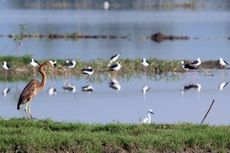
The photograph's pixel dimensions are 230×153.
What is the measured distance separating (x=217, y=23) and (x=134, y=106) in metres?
53.1

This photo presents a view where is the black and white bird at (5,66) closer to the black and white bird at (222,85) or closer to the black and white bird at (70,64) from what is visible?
the black and white bird at (70,64)

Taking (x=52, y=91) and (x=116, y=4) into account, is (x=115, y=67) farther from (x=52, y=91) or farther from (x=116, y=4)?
(x=116, y=4)

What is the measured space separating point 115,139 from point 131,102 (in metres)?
10.7

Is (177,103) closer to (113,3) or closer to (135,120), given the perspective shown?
(135,120)

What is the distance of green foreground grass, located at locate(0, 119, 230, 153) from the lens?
1095cm

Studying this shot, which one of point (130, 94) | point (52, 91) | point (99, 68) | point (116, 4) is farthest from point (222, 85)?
point (116, 4)

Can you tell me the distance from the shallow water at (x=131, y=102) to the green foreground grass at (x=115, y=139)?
470cm

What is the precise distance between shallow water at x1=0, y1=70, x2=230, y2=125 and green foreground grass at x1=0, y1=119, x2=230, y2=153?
4.70m

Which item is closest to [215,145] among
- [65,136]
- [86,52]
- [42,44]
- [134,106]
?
[65,136]

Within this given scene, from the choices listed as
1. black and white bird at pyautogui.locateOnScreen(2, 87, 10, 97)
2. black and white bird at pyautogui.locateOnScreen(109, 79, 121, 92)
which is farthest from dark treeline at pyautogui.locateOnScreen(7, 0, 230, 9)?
black and white bird at pyautogui.locateOnScreen(2, 87, 10, 97)

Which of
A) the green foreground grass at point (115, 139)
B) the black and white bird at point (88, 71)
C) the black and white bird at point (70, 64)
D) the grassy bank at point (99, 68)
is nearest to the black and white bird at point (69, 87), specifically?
the black and white bird at point (88, 71)

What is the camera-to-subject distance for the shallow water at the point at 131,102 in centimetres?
1858

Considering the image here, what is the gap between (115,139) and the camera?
36.8 ft

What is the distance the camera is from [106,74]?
1134 inches
